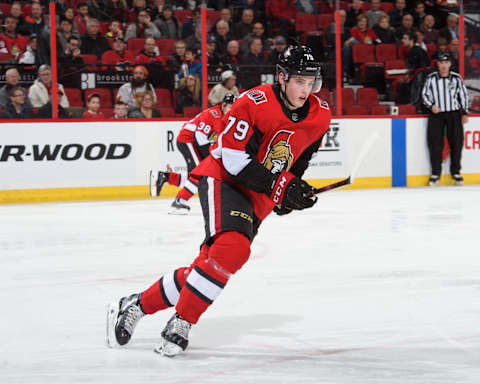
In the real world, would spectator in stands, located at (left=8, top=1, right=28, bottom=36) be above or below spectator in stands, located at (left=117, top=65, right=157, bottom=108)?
above

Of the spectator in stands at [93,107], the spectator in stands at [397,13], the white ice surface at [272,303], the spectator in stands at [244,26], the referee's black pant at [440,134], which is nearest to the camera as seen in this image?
the white ice surface at [272,303]

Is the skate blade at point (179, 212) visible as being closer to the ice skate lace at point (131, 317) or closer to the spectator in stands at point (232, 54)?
the spectator in stands at point (232, 54)

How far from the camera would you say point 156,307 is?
103 inches

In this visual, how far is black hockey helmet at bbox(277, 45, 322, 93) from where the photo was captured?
258 cm

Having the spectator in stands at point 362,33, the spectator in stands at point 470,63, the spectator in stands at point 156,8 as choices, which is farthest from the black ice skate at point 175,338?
the spectator in stands at point 470,63

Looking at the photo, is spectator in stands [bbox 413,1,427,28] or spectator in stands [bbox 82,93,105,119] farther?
spectator in stands [bbox 413,1,427,28]

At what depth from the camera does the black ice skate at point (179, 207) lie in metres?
6.59

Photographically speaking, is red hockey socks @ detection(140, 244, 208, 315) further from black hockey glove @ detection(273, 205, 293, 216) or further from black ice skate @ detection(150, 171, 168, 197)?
black ice skate @ detection(150, 171, 168, 197)

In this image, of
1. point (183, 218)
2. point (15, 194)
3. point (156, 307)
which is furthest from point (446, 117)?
point (156, 307)

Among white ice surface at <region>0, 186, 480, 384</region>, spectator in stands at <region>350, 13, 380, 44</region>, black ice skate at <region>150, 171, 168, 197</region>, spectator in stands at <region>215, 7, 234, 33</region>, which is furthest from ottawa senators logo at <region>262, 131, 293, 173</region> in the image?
spectator in stands at <region>350, 13, 380, 44</region>

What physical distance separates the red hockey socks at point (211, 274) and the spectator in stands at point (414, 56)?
24.0ft

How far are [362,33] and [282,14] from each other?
99cm

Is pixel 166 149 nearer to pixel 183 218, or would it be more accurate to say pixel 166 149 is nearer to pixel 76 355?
pixel 183 218

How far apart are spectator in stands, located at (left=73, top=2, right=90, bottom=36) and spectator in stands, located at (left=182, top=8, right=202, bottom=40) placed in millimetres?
1012
